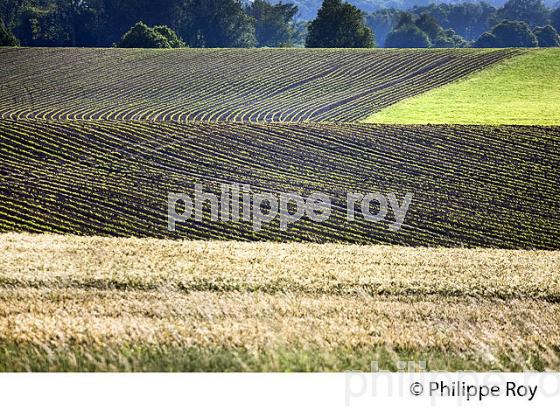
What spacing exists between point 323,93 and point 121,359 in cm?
4466

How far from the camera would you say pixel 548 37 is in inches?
4360

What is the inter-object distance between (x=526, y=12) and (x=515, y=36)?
31.6 m

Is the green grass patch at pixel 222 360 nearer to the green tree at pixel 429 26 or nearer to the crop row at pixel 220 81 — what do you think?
the crop row at pixel 220 81

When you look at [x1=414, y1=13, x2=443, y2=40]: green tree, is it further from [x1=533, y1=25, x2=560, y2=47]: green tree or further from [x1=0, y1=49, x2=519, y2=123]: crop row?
[x1=0, y1=49, x2=519, y2=123]: crop row

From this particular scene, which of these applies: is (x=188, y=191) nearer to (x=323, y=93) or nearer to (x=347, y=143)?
(x=347, y=143)

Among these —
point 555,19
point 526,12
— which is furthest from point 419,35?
point 526,12

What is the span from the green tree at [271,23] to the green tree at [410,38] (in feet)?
51.0

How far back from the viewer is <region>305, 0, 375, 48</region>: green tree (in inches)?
3115

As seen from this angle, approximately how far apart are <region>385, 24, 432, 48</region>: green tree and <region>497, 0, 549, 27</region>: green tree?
30.6 metres

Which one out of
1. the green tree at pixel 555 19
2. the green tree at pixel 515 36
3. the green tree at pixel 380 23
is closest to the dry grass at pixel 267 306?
the green tree at pixel 515 36

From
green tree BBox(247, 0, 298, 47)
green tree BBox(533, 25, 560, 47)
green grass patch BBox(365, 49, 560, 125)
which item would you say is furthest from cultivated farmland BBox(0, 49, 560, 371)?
green tree BBox(533, 25, 560, 47)

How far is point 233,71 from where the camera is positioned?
59406 mm

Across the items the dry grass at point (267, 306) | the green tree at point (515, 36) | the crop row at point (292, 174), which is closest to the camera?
the dry grass at point (267, 306)

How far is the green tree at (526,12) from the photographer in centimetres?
13550
